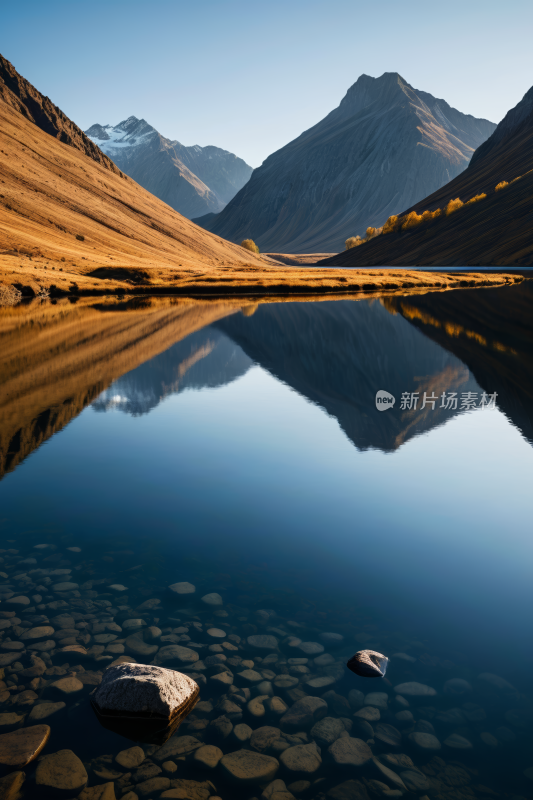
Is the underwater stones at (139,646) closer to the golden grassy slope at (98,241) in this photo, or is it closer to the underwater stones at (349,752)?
the underwater stones at (349,752)

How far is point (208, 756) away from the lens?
6105 millimetres

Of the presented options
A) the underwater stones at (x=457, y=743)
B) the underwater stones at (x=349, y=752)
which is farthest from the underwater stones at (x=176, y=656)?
the underwater stones at (x=457, y=743)

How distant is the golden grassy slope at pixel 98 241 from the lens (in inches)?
3777

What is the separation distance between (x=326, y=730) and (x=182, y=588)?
364cm

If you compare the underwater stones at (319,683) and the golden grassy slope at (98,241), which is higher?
the golden grassy slope at (98,241)

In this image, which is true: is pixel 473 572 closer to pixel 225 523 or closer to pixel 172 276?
pixel 225 523

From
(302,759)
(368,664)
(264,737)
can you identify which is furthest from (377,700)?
(264,737)

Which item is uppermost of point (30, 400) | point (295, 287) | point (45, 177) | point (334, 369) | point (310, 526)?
point (45, 177)

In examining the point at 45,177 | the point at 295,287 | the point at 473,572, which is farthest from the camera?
the point at 45,177

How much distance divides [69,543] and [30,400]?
543 inches

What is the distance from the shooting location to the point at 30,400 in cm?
2314

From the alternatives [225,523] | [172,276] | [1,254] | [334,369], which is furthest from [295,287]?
[225,523]

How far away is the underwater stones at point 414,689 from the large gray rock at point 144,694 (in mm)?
2633

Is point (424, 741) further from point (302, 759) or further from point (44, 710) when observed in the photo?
point (44, 710)
